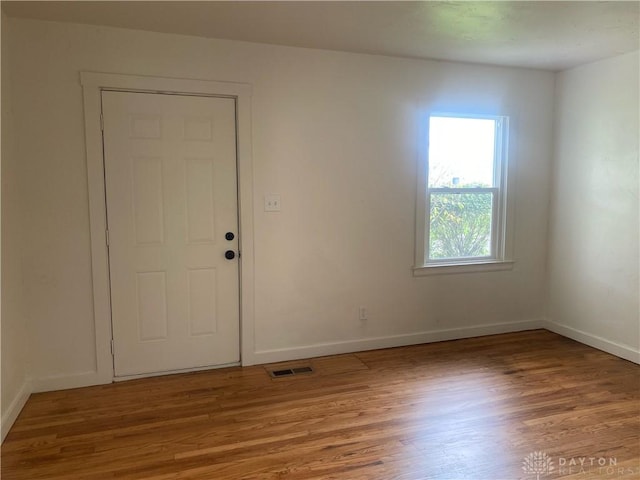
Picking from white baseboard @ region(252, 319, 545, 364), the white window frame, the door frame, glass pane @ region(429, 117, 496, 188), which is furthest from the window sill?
the door frame

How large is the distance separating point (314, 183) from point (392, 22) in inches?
49.9

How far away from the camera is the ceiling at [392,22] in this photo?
8.70ft

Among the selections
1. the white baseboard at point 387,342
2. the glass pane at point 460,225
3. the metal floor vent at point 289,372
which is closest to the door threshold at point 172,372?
the white baseboard at point 387,342

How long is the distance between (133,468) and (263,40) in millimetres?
2786

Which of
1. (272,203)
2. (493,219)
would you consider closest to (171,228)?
(272,203)

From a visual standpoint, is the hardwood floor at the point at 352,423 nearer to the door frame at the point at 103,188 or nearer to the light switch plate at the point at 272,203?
the door frame at the point at 103,188

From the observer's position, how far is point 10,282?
276cm

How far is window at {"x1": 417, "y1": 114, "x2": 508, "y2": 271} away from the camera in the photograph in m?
4.00

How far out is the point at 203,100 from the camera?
3291 mm

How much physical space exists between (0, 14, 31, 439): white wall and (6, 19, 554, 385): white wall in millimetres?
82

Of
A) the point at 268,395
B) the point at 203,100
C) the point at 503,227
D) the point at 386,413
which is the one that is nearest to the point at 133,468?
the point at 268,395

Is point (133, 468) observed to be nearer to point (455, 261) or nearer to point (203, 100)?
point (203, 100)

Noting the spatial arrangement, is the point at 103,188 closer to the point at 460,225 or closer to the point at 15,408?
the point at 15,408

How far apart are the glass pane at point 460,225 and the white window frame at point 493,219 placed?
0.15ft
